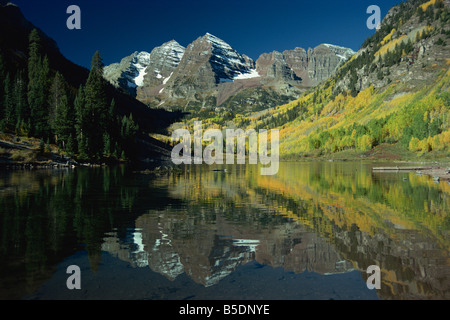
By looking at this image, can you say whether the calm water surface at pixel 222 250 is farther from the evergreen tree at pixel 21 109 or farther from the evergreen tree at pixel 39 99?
the evergreen tree at pixel 39 99

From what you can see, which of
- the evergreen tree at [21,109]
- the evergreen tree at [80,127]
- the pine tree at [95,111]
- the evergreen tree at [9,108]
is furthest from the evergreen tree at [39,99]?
the pine tree at [95,111]

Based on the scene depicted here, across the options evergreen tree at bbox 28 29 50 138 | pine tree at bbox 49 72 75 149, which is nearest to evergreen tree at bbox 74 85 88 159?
pine tree at bbox 49 72 75 149

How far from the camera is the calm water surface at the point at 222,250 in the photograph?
11305 mm

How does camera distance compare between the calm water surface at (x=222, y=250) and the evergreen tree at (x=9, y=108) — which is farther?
the evergreen tree at (x=9, y=108)

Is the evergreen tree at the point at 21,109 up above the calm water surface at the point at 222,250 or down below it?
above

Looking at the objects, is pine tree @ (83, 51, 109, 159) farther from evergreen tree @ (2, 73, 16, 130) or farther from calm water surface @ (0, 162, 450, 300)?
calm water surface @ (0, 162, 450, 300)

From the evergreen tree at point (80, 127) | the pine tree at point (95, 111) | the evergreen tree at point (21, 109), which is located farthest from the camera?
the pine tree at point (95, 111)

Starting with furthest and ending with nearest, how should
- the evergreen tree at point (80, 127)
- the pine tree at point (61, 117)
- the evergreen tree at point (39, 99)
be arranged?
the evergreen tree at point (39, 99) → the evergreen tree at point (80, 127) → the pine tree at point (61, 117)

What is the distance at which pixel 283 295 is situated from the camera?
10961mm

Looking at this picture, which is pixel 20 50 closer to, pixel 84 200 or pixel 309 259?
pixel 84 200

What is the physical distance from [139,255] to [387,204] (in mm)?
25078

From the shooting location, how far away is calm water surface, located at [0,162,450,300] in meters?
11.3

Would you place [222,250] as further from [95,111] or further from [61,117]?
[95,111]
